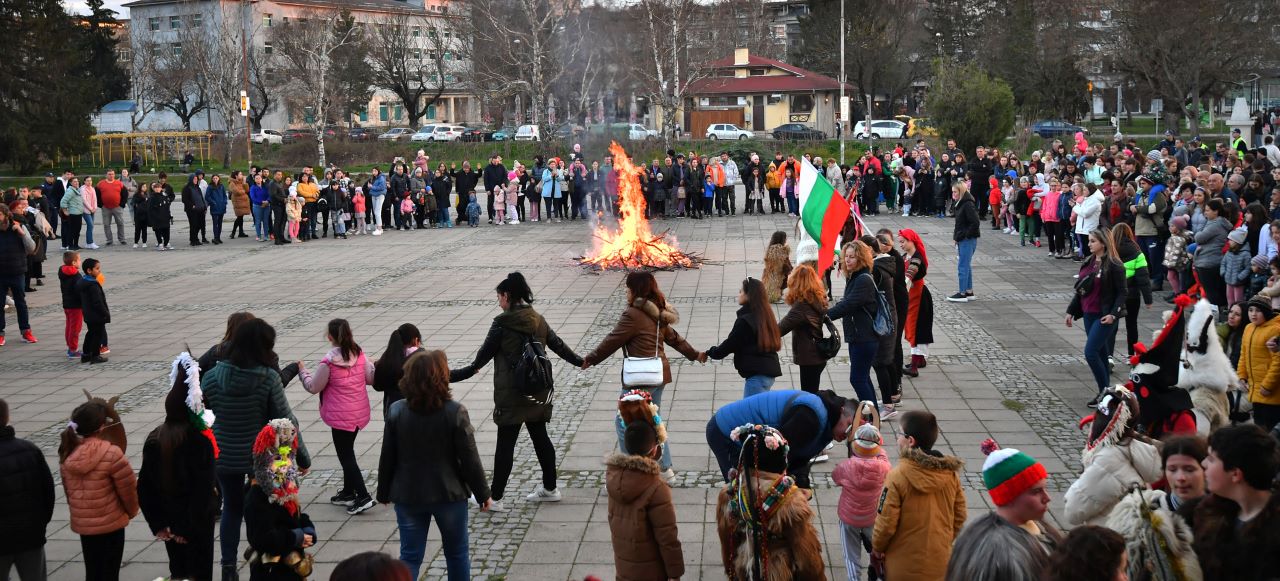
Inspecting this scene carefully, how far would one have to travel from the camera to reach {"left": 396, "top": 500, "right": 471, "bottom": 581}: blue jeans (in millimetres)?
6082

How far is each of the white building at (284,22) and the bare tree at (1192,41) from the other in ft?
116

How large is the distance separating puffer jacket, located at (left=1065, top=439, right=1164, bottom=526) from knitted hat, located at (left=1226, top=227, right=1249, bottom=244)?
9.05m

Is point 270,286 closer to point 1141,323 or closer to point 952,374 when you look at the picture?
point 952,374

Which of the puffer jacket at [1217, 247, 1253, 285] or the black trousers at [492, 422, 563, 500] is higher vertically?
the puffer jacket at [1217, 247, 1253, 285]

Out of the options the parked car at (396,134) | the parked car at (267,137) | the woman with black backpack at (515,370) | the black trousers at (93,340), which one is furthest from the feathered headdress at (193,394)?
the parked car at (267,137)

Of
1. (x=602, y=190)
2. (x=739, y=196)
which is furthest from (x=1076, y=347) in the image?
(x=739, y=196)

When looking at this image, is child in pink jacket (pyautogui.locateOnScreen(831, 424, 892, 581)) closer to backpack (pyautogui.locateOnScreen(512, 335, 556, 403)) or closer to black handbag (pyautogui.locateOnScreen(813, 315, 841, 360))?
backpack (pyautogui.locateOnScreen(512, 335, 556, 403))

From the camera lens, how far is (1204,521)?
4.34m

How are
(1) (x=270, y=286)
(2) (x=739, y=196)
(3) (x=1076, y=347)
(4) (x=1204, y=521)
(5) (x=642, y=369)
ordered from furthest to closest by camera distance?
1. (2) (x=739, y=196)
2. (1) (x=270, y=286)
3. (3) (x=1076, y=347)
4. (5) (x=642, y=369)
5. (4) (x=1204, y=521)

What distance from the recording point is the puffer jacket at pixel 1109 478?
5.24 metres

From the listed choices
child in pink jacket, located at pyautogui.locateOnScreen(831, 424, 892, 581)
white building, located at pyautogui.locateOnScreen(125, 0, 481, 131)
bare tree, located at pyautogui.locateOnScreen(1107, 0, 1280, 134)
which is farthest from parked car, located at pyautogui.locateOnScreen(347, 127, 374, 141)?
child in pink jacket, located at pyautogui.locateOnScreen(831, 424, 892, 581)

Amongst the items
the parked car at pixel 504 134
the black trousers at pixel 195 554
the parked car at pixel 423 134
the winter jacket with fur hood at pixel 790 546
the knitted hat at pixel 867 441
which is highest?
the parked car at pixel 423 134

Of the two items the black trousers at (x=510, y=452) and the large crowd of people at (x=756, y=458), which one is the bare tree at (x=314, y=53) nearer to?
the large crowd of people at (x=756, y=458)

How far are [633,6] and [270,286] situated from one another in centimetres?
3114
